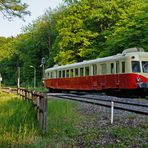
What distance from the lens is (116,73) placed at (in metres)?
27.0

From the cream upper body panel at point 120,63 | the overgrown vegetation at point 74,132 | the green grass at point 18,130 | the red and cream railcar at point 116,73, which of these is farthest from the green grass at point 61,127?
the cream upper body panel at point 120,63

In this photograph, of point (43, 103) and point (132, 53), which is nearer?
point (43, 103)

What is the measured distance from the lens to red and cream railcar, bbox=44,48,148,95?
25.8m

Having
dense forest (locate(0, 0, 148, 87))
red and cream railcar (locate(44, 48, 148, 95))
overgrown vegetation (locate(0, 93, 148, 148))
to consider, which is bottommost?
overgrown vegetation (locate(0, 93, 148, 148))

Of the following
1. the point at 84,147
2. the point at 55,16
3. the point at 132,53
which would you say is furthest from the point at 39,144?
the point at 55,16

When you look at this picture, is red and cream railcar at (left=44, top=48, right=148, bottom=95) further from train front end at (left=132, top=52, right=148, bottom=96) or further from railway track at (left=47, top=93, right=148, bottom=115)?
railway track at (left=47, top=93, right=148, bottom=115)

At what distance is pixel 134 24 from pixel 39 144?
31.7 meters

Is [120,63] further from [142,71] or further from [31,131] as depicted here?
[31,131]

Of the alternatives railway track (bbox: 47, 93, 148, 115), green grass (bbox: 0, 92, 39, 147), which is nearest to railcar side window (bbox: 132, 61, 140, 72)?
railway track (bbox: 47, 93, 148, 115)

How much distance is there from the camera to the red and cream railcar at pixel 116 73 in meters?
25.8

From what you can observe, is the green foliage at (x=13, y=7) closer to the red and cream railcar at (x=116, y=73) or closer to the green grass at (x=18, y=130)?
the red and cream railcar at (x=116, y=73)

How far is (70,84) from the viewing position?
35969 millimetres

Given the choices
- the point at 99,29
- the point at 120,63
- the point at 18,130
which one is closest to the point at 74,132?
the point at 18,130

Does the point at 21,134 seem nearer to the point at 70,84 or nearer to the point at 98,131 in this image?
the point at 98,131
